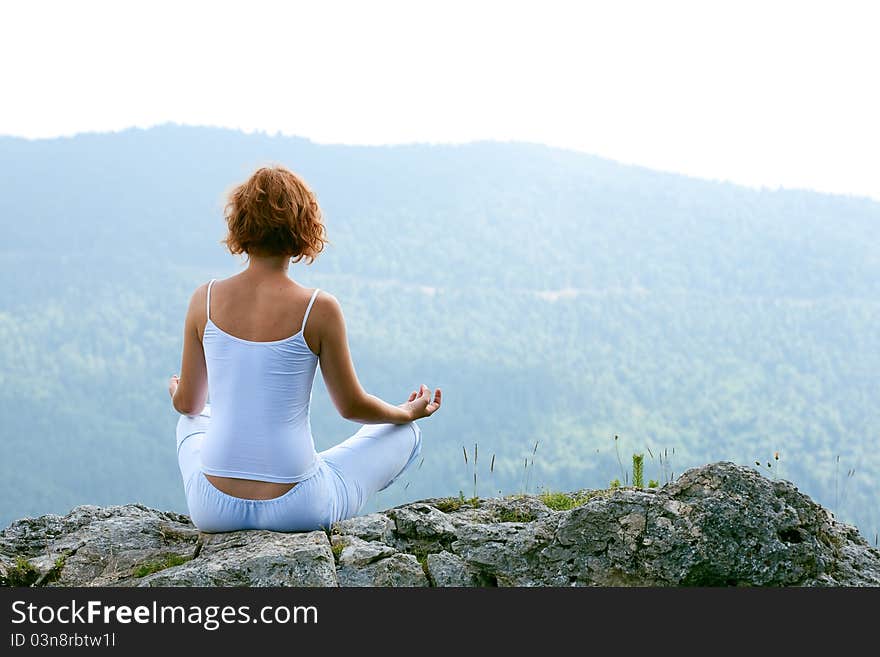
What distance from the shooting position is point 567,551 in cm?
353

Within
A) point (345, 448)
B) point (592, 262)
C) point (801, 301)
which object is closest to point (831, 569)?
point (345, 448)

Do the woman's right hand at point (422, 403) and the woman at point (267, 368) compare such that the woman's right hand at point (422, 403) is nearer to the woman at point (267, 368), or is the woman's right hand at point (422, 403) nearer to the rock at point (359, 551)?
the woman at point (267, 368)

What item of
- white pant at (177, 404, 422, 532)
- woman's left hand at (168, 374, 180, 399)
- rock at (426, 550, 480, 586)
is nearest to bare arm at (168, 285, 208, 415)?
woman's left hand at (168, 374, 180, 399)

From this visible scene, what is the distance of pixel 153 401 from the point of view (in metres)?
73.6

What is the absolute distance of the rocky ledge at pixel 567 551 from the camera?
3.39 m

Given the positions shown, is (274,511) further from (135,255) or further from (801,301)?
(135,255)

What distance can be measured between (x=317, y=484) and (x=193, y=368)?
2.41 feet

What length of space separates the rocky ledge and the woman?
0.51ft

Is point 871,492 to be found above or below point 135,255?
below

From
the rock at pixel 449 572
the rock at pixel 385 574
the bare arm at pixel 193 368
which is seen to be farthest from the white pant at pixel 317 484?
the rock at pixel 449 572

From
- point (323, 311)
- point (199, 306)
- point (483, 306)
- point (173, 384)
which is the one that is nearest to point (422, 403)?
point (323, 311)

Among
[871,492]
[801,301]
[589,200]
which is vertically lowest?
[871,492]

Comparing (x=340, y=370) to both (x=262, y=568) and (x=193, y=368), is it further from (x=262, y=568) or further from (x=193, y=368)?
(x=262, y=568)

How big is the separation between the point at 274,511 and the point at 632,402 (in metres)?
76.9
